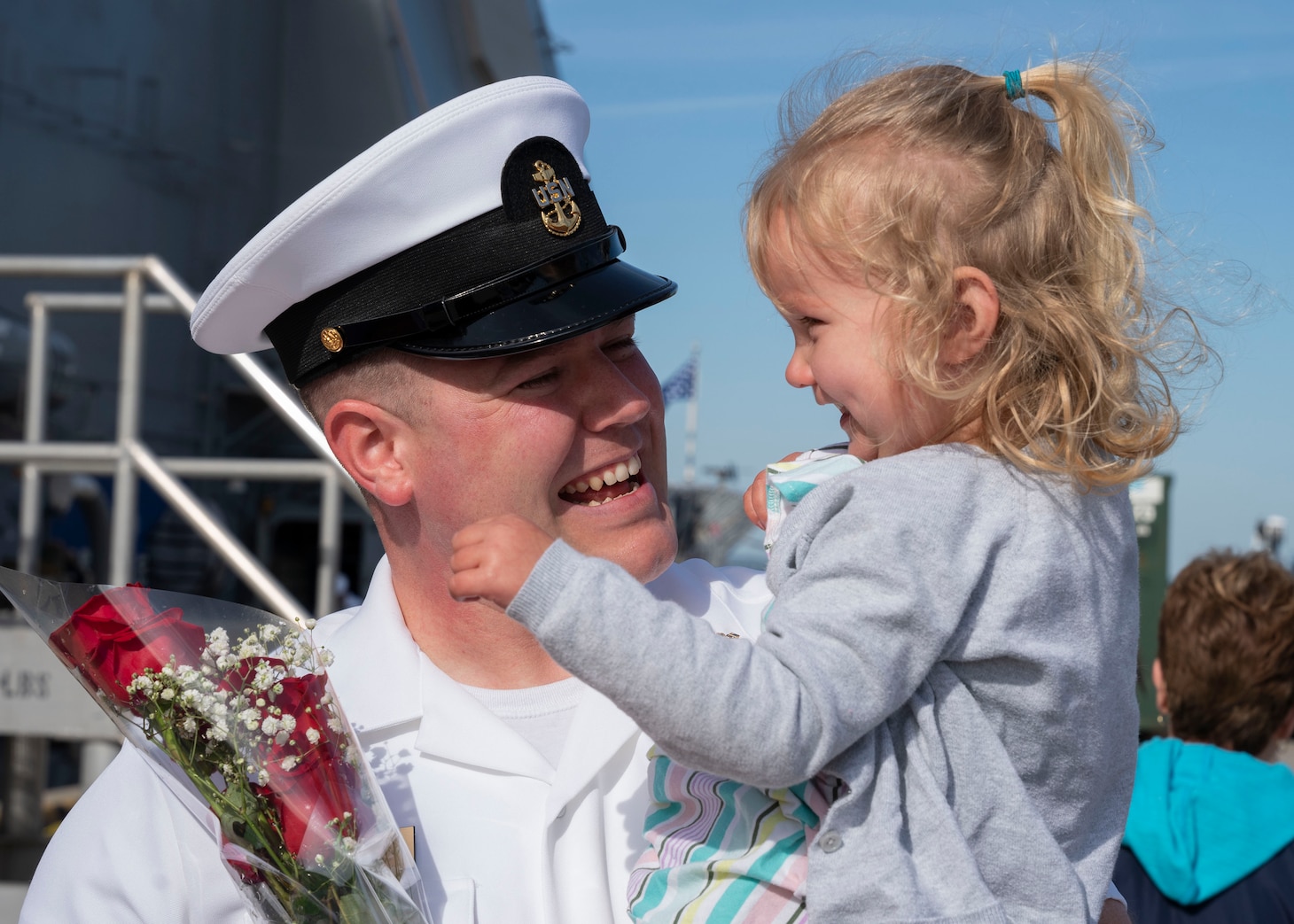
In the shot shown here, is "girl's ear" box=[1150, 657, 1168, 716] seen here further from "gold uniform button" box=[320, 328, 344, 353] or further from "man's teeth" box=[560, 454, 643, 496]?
"gold uniform button" box=[320, 328, 344, 353]

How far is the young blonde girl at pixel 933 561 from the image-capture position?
1.25m

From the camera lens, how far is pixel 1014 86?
62.6 inches

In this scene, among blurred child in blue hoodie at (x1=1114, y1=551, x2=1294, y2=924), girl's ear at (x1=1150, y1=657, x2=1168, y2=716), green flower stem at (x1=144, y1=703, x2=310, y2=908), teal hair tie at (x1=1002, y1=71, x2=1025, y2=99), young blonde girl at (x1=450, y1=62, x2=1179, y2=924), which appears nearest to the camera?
young blonde girl at (x1=450, y1=62, x2=1179, y2=924)

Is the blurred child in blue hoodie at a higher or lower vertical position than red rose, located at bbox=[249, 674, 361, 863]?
lower

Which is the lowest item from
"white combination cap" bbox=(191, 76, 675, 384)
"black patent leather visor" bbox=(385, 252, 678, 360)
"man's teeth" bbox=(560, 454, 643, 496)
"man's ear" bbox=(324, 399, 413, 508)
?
"man's teeth" bbox=(560, 454, 643, 496)

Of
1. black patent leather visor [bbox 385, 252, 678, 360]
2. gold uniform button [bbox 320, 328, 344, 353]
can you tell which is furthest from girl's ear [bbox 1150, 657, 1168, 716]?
gold uniform button [bbox 320, 328, 344, 353]

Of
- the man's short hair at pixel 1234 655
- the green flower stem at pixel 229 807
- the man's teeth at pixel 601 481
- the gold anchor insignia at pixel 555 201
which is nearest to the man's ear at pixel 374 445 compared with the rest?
the man's teeth at pixel 601 481

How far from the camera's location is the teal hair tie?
5.20 ft

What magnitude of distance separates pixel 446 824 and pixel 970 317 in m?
0.98

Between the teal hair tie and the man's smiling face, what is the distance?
68cm

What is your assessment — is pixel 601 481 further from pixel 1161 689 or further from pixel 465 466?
pixel 1161 689

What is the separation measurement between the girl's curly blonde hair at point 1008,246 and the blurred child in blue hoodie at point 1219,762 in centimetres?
156

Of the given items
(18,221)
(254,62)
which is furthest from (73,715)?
(254,62)

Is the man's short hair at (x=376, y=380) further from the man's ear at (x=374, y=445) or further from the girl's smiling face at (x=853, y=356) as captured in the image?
the girl's smiling face at (x=853, y=356)
